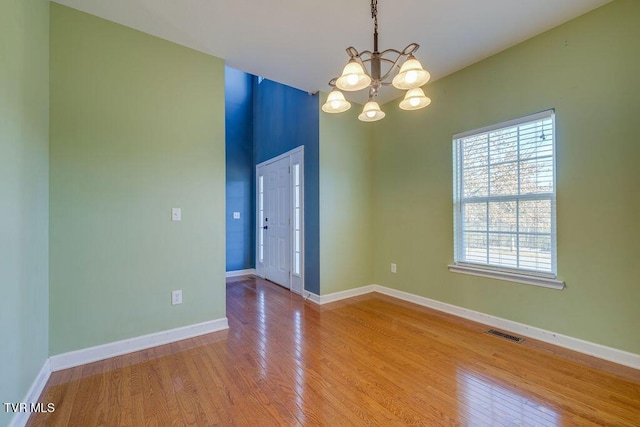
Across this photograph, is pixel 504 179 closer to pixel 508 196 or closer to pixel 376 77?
pixel 508 196

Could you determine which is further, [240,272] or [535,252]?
[240,272]

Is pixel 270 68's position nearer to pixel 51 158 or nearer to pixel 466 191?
pixel 51 158

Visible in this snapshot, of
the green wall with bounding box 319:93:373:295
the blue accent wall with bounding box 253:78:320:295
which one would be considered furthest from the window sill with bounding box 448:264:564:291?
the blue accent wall with bounding box 253:78:320:295

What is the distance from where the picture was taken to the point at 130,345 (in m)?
2.34

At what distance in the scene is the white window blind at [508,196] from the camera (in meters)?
2.50

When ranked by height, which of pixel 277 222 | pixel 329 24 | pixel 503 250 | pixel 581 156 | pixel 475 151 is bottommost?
pixel 503 250

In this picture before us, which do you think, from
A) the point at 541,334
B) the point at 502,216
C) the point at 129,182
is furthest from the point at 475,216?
the point at 129,182

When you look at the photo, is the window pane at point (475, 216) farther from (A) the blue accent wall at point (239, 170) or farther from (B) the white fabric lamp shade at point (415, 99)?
(A) the blue accent wall at point (239, 170)

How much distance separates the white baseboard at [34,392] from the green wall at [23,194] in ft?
0.18

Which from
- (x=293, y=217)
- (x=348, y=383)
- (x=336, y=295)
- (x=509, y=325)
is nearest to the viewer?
(x=348, y=383)

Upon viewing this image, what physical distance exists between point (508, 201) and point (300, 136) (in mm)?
2681

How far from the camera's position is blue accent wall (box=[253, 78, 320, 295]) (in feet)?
12.2

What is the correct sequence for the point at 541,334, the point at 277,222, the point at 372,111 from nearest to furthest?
the point at 372,111, the point at 541,334, the point at 277,222

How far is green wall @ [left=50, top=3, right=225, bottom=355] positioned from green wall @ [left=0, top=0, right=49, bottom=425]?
0.11m
